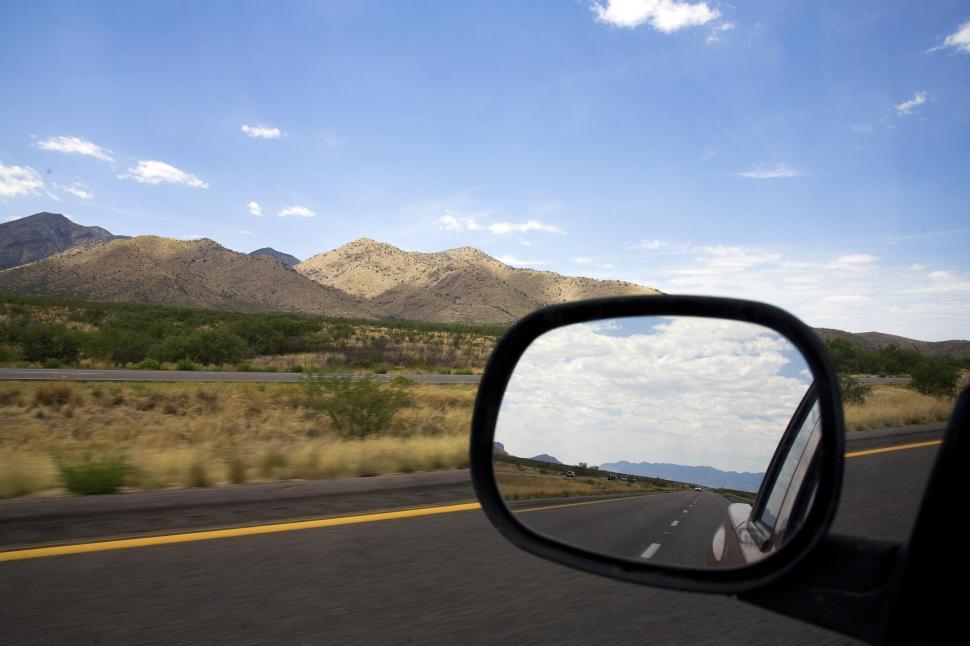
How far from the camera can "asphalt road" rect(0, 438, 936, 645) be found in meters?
3.06

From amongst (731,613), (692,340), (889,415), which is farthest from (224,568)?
(889,415)

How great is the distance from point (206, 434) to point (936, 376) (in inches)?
790

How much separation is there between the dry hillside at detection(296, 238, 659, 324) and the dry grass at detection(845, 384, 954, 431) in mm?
120534

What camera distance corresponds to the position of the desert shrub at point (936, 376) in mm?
17406

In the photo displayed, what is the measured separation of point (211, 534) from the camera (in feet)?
15.4

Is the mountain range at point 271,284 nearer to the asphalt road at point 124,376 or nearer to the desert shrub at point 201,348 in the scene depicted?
the desert shrub at point 201,348

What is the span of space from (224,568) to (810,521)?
3437 millimetres

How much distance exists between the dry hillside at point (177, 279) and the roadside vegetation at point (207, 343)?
59000 millimetres

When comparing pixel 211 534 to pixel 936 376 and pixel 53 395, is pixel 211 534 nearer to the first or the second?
pixel 53 395

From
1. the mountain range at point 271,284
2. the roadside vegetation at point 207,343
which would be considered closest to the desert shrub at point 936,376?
the roadside vegetation at point 207,343

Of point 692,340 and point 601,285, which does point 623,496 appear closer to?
point 692,340

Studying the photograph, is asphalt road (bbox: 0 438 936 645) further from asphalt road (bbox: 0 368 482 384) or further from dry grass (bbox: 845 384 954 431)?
asphalt road (bbox: 0 368 482 384)

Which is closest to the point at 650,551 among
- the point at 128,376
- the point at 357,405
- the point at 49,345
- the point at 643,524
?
the point at 643,524

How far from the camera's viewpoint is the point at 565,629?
3.19 metres
